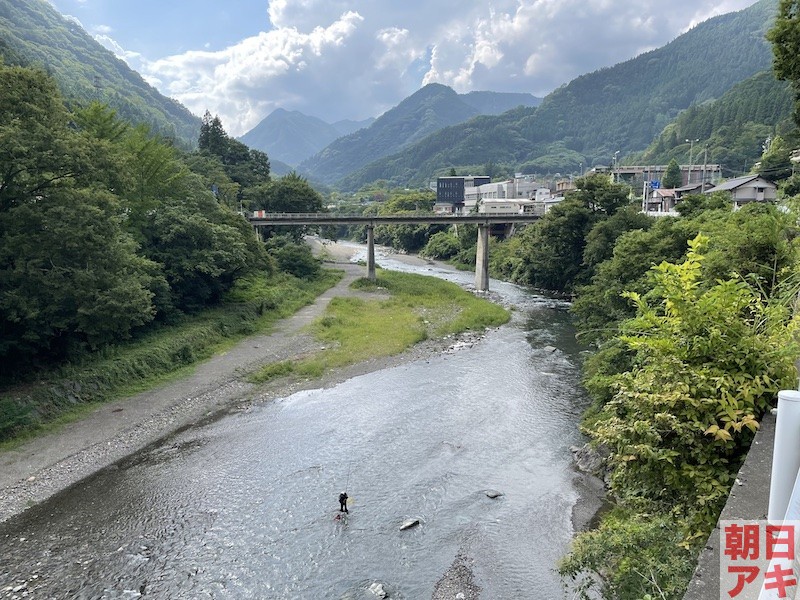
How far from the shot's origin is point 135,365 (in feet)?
62.4

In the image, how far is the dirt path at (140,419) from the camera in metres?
12.4

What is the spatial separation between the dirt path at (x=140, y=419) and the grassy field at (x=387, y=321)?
105 centimetres

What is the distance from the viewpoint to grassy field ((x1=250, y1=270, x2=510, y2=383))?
22.6 meters

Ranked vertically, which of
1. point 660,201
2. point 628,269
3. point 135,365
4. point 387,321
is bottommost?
point 387,321

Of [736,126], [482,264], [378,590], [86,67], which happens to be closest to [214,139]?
[482,264]

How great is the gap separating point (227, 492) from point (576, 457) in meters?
9.29

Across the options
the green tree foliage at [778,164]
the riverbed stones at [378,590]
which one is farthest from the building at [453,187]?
the riverbed stones at [378,590]

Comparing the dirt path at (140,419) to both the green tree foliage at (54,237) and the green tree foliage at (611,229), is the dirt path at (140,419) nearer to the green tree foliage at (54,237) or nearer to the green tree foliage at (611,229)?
the green tree foliage at (54,237)

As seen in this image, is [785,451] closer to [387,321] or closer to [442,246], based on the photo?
[387,321]

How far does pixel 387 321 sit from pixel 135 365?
14705mm

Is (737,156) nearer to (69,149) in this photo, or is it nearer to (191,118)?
(69,149)

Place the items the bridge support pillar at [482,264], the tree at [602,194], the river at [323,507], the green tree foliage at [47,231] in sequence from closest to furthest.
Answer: the river at [323,507] → the green tree foliage at [47,231] → the tree at [602,194] → the bridge support pillar at [482,264]

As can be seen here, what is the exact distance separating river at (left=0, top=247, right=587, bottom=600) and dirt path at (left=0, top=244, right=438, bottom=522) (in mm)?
647

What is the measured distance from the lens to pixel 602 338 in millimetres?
20438
